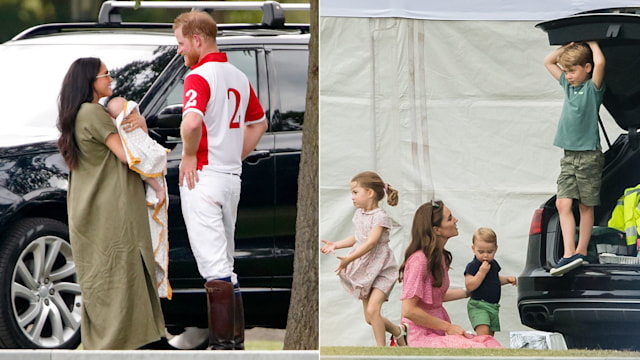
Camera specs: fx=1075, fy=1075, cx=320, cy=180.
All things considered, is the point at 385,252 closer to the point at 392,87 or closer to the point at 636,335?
the point at 392,87

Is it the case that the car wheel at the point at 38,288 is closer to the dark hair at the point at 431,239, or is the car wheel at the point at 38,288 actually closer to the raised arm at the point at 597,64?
the dark hair at the point at 431,239

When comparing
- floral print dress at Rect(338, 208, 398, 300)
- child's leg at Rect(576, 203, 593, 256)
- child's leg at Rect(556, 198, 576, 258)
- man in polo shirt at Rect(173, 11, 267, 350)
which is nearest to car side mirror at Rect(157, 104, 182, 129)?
man in polo shirt at Rect(173, 11, 267, 350)

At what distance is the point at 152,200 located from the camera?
23.7 feet

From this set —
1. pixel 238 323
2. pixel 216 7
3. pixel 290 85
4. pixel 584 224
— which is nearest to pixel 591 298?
pixel 584 224

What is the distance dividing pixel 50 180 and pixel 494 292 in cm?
314

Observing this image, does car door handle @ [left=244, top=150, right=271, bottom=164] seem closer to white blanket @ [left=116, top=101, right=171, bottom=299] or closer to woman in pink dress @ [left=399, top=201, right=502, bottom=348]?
white blanket @ [left=116, top=101, right=171, bottom=299]

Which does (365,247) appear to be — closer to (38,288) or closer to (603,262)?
(603,262)

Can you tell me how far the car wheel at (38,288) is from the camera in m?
7.15

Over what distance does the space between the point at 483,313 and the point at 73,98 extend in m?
2.98

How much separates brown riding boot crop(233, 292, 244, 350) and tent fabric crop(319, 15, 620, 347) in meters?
0.96

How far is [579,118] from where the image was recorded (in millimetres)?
6355

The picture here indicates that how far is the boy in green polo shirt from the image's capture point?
632 centimetres

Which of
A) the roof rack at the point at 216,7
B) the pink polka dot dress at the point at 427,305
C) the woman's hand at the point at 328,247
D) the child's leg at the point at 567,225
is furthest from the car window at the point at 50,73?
the child's leg at the point at 567,225

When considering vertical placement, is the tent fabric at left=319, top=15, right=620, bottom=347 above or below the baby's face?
above
